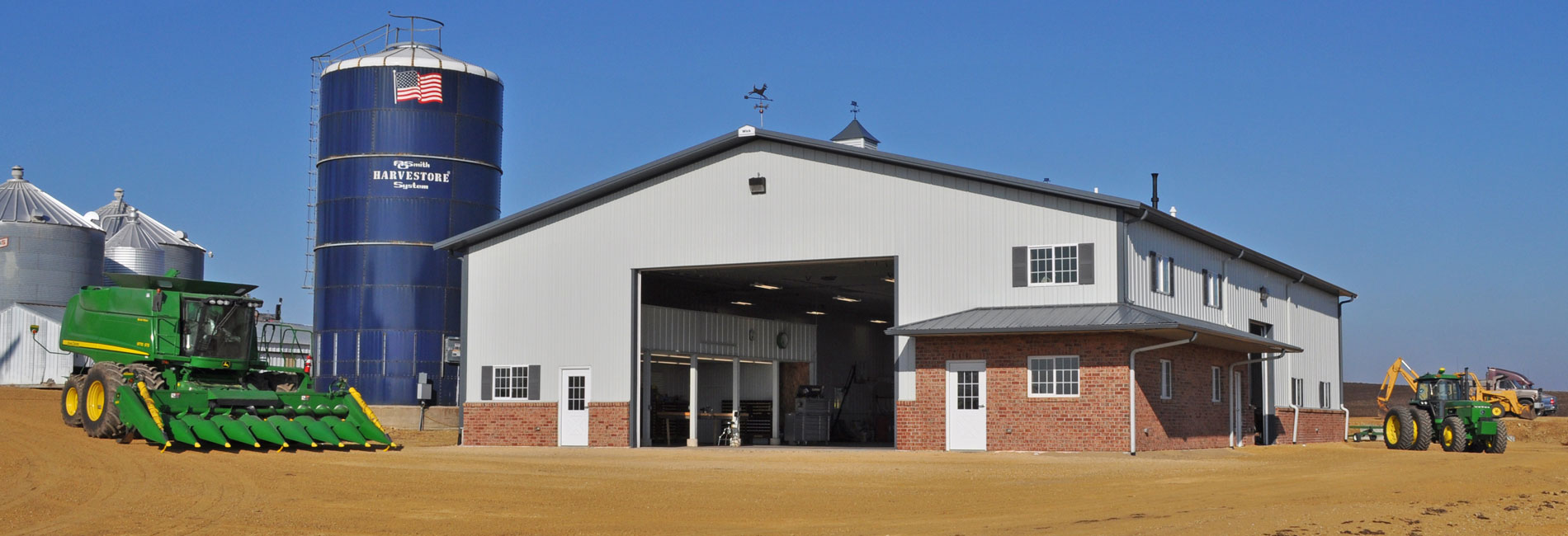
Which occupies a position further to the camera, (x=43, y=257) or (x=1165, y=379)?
(x=43, y=257)

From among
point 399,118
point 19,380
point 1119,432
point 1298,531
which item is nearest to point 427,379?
point 399,118

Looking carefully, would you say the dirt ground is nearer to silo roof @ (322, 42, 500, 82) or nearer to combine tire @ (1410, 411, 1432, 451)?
combine tire @ (1410, 411, 1432, 451)

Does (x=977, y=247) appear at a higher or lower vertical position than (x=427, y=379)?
higher

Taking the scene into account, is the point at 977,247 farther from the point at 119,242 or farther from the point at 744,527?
the point at 119,242

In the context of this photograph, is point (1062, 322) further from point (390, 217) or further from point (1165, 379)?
point (390, 217)

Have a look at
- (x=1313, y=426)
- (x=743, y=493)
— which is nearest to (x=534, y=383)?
(x=743, y=493)

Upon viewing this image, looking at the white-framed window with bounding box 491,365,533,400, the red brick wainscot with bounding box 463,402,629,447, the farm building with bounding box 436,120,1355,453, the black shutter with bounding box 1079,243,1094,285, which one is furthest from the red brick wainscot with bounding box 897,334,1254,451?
the white-framed window with bounding box 491,365,533,400

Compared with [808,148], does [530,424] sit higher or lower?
lower

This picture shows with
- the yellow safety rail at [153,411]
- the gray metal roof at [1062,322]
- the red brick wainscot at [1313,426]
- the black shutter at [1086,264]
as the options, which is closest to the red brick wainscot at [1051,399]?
the gray metal roof at [1062,322]

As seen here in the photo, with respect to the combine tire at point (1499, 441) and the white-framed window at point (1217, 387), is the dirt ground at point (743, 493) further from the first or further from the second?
the white-framed window at point (1217, 387)

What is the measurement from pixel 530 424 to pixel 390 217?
1000 cm

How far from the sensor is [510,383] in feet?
108

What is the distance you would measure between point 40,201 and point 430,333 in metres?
22.9

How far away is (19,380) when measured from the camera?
4750cm
